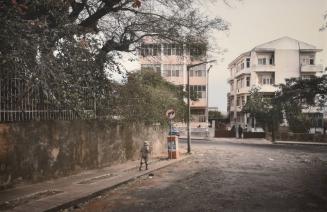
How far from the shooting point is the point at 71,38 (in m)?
14.3

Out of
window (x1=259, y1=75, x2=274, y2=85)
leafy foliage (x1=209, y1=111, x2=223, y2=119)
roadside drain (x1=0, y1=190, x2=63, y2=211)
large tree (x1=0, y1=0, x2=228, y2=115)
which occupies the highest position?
window (x1=259, y1=75, x2=274, y2=85)

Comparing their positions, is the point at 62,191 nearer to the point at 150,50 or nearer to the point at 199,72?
the point at 150,50

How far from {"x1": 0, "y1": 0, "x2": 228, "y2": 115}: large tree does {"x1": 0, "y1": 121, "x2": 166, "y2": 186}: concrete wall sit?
1.04 m

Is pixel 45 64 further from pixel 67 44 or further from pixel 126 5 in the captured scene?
pixel 126 5

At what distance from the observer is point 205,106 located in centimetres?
6719

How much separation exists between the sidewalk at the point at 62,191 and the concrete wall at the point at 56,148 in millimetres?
368

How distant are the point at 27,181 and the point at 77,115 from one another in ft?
12.0

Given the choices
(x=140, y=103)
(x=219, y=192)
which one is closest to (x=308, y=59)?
(x=140, y=103)

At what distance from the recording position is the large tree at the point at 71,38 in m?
12.3

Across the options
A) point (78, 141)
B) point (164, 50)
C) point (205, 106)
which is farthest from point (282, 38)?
point (78, 141)

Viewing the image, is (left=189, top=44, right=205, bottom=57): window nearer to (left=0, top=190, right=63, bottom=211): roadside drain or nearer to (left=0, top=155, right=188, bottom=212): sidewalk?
(left=0, top=155, right=188, bottom=212): sidewalk

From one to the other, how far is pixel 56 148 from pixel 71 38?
3.57 meters

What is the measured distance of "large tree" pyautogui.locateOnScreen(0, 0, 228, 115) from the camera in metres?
12.3

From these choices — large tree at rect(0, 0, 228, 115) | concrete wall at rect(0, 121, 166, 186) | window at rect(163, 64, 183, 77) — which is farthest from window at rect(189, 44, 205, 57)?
window at rect(163, 64, 183, 77)
